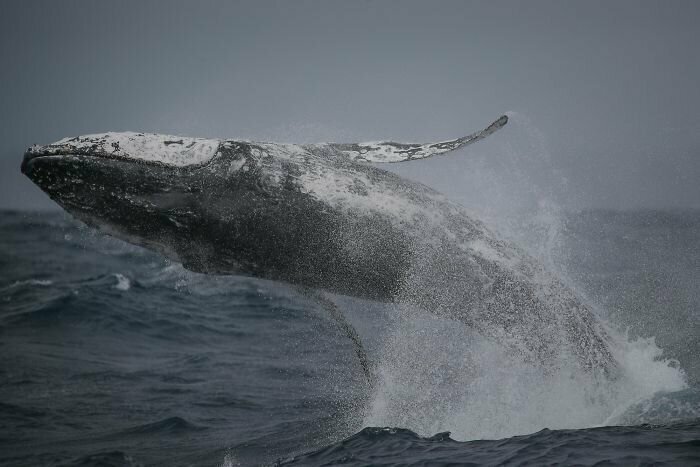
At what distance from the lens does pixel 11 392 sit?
1248cm

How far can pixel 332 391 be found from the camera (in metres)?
12.0

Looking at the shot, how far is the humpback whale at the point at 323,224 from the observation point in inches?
318

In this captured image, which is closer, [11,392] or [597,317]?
[597,317]

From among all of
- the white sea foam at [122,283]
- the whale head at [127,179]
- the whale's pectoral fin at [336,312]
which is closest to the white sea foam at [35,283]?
the white sea foam at [122,283]

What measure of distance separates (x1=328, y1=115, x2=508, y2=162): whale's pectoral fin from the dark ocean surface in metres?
2.34

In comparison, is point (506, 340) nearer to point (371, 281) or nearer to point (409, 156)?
point (371, 281)

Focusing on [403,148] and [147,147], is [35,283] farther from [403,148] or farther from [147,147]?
[403,148]

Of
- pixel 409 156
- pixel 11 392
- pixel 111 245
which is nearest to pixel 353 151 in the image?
pixel 409 156

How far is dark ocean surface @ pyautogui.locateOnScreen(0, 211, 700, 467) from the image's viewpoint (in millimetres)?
7887

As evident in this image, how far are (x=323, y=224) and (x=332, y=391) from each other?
4776 millimetres

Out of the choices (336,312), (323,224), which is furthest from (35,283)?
(323,224)

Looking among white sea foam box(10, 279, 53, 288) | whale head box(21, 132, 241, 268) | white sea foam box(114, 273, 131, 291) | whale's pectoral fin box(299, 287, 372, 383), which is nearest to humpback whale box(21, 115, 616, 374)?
whale head box(21, 132, 241, 268)

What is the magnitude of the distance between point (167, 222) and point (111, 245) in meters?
46.1

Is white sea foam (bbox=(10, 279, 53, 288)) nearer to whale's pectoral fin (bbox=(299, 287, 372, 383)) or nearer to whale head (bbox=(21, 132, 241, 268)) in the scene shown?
whale head (bbox=(21, 132, 241, 268))
